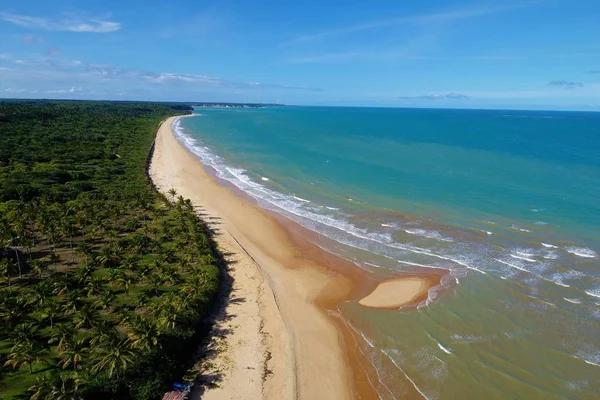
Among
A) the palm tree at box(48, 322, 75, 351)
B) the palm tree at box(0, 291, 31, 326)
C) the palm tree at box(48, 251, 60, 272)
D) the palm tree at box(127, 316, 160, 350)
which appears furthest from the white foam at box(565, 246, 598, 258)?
the palm tree at box(48, 251, 60, 272)

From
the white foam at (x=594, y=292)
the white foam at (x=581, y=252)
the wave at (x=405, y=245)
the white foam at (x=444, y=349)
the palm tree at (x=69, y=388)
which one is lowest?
the white foam at (x=444, y=349)

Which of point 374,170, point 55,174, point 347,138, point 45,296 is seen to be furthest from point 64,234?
point 347,138

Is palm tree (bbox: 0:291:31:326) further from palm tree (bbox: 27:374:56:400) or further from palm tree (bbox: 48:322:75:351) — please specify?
palm tree (bbox: 27:374:56:400)

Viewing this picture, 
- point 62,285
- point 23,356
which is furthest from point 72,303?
point 23,356

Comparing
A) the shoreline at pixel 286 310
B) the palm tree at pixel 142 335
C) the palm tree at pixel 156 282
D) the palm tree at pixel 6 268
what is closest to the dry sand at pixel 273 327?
the shoreline at pixel 286 310

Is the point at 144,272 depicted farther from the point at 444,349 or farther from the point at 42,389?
the point at 444,349

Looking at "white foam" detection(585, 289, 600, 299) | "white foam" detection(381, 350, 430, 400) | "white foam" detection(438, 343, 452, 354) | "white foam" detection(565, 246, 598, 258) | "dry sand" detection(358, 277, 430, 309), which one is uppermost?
"white foam" detection(565, 246, 598, 258)

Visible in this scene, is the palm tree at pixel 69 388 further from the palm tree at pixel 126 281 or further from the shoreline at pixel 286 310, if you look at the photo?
the palm tree at pixel 126 281
